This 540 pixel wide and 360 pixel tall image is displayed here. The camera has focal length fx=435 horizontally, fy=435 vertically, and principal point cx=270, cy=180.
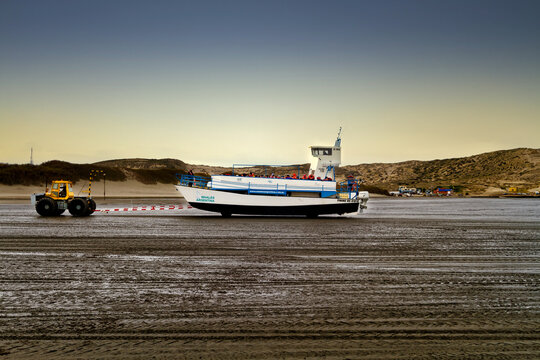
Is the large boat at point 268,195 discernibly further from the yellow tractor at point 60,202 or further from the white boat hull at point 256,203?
the yellow tractor at point 60,202

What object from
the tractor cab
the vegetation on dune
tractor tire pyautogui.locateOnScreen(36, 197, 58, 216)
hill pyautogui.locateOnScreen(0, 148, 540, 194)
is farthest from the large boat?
hill pyautogui.locateOnScreen(0, 148, 540, 194)

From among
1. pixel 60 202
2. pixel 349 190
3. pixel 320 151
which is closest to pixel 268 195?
Result: pixel 349 190

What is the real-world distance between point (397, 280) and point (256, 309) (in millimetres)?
3216

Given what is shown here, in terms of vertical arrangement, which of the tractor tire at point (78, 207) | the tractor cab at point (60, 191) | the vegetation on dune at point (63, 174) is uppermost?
the vegetation on dune at point (63, 174)

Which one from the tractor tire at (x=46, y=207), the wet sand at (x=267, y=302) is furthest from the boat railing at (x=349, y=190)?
the tractor tire at (x=46, y=207)

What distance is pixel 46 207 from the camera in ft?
81.1

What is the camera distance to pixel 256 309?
6000mm

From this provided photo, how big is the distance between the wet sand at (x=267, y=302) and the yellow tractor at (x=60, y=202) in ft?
41.9

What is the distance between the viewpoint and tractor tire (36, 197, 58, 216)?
2458 centimetres

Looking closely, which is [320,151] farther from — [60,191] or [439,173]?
[439,173]

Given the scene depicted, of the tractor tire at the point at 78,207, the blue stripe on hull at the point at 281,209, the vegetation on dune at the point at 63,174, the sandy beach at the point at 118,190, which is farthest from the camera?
the vegetation on dune at the point at 63,174

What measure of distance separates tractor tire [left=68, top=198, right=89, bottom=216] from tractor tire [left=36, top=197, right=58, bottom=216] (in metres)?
0.96

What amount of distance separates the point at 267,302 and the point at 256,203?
1914 cm

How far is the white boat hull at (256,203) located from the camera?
83.6 ft
